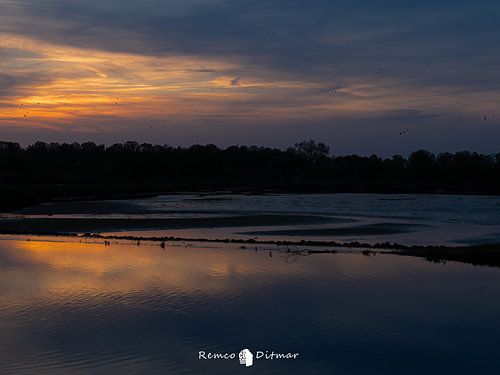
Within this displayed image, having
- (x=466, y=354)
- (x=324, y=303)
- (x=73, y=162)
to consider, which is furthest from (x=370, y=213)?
(x=73, y=162)

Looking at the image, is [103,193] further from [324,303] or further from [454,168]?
[454,168]

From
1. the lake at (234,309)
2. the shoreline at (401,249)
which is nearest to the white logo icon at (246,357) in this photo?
the lake at (234,309)

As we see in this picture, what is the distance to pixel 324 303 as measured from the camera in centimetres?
1712

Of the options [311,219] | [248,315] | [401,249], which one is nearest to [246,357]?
[248,315]

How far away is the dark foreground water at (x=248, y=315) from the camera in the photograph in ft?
40.1

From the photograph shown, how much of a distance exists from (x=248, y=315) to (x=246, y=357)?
3.26 meters

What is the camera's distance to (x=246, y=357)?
41.1 ft

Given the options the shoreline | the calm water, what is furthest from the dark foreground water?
the calm water

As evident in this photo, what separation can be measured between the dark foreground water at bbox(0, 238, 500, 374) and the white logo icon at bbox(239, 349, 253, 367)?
0.48ft

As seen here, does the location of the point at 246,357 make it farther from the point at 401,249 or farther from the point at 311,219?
the point at 311,219

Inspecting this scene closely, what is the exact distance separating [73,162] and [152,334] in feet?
481

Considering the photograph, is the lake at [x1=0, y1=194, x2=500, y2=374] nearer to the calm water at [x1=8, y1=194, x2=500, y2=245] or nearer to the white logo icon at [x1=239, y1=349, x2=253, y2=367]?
the white logo icon at [x1=239, y1=349, x2=253, y2=367]

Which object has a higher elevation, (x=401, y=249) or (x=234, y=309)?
(x=401, y=249)

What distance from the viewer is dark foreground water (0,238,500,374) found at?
40.1 feet
